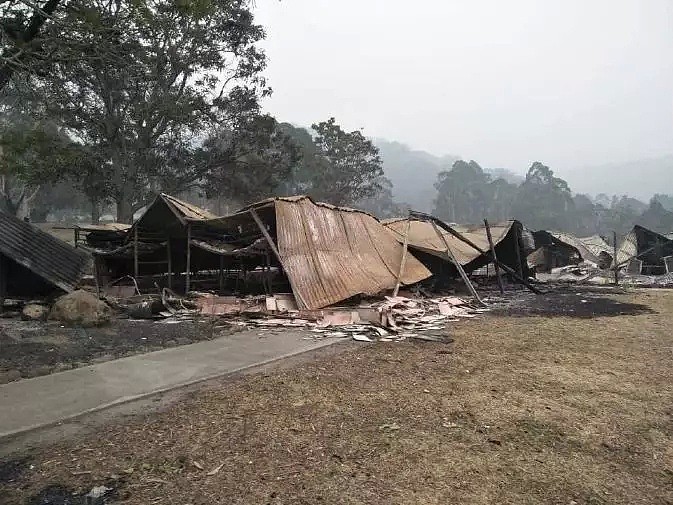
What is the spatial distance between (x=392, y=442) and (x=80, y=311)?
757 centimetres

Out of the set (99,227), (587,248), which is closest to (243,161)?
(99,227)

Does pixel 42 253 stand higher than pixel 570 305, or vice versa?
pixel 42 253

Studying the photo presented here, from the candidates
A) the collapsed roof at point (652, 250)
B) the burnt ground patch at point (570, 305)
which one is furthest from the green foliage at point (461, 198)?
the burnt ground patch at point (570, 305)

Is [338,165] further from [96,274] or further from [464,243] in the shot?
[96,274]

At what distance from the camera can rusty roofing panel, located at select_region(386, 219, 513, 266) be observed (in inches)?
603

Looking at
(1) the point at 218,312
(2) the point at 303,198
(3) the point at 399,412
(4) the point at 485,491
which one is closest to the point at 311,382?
(3) the point at 399,412

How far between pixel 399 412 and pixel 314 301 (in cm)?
573

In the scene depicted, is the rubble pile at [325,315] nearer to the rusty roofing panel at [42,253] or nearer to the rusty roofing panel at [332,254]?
the rusty roofing panel at [332,254]

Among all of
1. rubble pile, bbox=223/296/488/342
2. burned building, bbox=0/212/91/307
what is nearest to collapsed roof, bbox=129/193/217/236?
burned building, bbox=0/212/91/307

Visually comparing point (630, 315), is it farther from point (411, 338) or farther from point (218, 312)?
point (218, 312)

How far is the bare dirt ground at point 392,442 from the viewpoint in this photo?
2.91m

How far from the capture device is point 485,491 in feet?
9.50

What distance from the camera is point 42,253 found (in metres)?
10.2

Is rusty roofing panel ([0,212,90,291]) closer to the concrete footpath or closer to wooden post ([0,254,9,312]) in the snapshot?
wooden post ([0,254,9,312])
